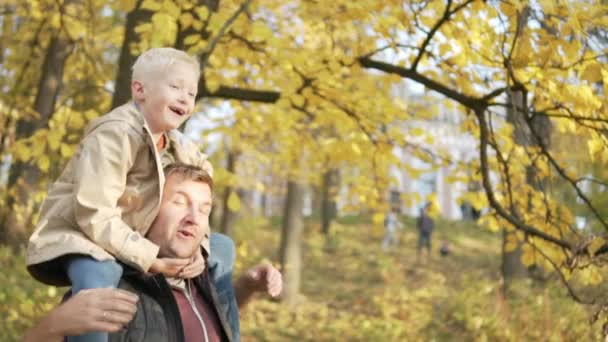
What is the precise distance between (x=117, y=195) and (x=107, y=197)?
3 cm

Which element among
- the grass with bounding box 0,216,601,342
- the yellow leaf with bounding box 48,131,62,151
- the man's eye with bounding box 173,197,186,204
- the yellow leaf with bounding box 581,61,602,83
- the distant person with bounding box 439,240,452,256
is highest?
the yellow leaf with bounding box 581,61,602,83

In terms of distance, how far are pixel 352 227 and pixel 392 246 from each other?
2397 millimetres

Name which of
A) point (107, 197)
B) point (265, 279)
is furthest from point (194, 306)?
point (107, 197)

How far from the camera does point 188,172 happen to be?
1.78 metres

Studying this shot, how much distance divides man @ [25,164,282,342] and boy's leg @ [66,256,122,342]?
0.06m

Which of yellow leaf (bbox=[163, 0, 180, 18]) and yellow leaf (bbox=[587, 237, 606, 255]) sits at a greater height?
yellow leaf (bbox=[163, 0, 180, 18])

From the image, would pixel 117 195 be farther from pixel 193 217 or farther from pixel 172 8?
pixel 172 8

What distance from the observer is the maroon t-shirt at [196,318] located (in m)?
1.65

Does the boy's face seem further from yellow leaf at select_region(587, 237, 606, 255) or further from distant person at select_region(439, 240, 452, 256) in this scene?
distant person at select_region(439, 240, 452, 256)

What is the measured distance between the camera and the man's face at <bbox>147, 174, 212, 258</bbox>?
1688 mm

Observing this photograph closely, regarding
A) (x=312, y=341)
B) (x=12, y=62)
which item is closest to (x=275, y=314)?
(x=312, y=341)

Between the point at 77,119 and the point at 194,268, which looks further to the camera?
the point at 77,119

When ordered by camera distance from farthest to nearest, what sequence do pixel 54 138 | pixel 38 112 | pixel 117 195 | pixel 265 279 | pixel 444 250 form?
pixel 444 250
pixel 38 112
pixel 54 138
pixel 265 279
pixel 117 195

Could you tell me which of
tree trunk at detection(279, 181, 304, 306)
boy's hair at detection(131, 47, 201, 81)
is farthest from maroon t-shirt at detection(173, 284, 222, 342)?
tree trunk at detection(279, 181, 304, 306)
